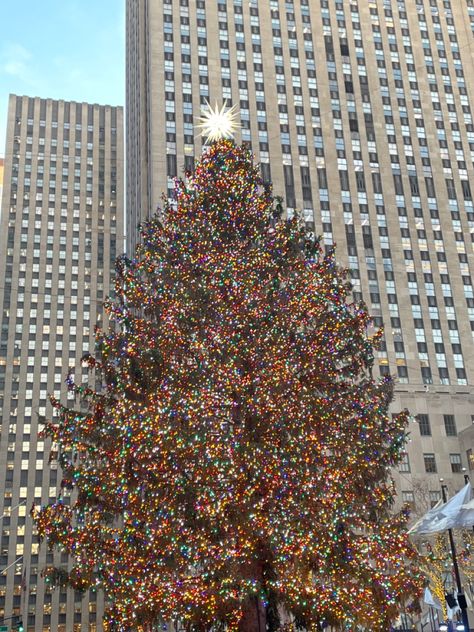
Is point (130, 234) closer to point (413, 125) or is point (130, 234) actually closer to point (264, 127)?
point (264, 127)

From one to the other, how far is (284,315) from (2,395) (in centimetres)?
10337

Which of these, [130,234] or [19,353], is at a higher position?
[130,234]

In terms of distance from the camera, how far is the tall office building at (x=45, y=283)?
104 metres

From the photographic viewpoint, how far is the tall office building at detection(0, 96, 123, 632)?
342 feet

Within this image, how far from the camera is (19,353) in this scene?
390ft

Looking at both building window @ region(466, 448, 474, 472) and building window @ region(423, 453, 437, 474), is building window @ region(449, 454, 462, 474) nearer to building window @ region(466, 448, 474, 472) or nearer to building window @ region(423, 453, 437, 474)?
building window @ region(466, 448, 474, 472)

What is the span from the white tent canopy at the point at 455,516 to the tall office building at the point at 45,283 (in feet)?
292

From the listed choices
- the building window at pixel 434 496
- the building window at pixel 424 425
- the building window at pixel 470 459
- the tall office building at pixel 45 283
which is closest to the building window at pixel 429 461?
the building window at pixel 424 425

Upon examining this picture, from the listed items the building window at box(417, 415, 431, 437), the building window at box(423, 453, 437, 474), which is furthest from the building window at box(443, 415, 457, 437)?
the building window at box(423, 453, 437, 474)

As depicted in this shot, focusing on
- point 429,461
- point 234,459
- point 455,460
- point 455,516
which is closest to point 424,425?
point 429,461

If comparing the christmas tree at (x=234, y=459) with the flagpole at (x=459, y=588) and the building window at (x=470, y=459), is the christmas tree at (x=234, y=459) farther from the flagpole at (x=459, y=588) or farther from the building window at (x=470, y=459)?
the building window at (x=470, y=459)

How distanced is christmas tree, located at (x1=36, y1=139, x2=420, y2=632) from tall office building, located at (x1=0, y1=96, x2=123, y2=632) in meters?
87.5

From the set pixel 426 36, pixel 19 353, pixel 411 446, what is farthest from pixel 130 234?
pixel 411 446

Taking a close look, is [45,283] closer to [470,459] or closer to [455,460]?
[455,460]
